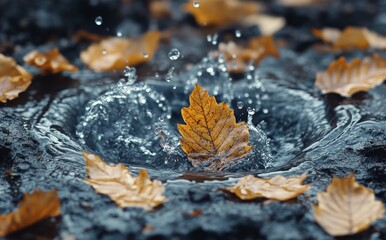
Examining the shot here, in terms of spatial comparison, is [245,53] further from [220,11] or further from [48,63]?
[48,63]

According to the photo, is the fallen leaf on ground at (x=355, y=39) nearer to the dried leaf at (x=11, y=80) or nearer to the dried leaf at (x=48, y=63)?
the dried leaf at (x=48, y=63)

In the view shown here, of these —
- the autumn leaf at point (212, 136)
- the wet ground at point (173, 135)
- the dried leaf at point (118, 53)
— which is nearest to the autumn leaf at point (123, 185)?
the wet ground at point (173, 135)

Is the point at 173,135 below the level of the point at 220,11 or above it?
below

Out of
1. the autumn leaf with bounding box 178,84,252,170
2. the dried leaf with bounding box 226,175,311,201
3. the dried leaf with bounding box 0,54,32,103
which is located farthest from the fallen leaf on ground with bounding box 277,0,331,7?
the dried leaf with bounding box 226,175,311,201

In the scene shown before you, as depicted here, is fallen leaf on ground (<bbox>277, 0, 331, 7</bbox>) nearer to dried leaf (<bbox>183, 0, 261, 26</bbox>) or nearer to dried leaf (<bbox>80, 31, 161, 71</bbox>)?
dried leaf (<bbox>183, 0, 261, 26</bbox>)

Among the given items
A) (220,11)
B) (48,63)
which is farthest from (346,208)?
(220,11)

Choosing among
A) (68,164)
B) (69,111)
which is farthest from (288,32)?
(68,164)

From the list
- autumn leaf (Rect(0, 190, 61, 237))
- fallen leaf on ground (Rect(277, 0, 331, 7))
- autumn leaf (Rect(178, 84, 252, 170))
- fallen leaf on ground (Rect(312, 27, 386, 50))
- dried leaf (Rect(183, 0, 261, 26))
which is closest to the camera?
autumn leaf (Rect(0, 190, 61, 237))
